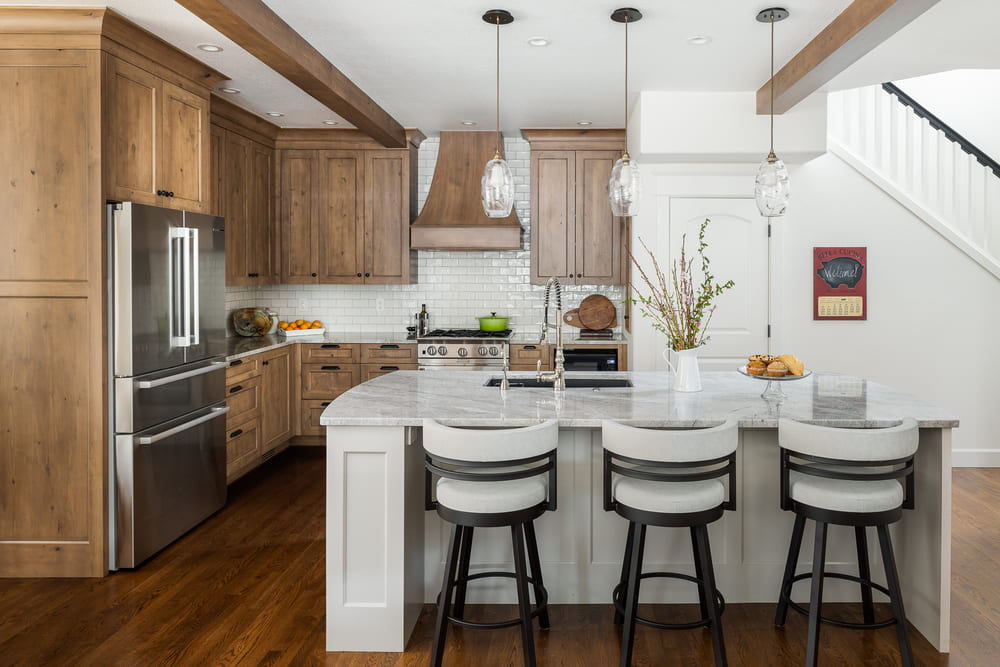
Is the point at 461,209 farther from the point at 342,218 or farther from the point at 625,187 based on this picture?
the point at 625,187

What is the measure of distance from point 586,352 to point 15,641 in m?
4.03

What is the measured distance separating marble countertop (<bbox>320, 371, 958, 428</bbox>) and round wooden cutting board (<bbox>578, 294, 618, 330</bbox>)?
2630 millimetres

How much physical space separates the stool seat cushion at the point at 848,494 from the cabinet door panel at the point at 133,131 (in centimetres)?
334

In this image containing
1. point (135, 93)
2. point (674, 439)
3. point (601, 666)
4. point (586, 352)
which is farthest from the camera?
point (586, 352)

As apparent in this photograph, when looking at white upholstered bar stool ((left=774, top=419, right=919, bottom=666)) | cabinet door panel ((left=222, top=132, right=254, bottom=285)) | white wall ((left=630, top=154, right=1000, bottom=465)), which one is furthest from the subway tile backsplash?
white upholstered bar stool ((left=774, top=419, right=919, bottom=666))

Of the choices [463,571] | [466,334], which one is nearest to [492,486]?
[463,571]

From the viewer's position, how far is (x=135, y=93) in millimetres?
3482

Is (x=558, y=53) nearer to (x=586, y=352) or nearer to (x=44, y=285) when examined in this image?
(x=586, y=352)

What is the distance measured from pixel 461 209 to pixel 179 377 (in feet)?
9.48

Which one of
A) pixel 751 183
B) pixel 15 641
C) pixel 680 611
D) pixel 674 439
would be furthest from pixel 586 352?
pixel 15 641

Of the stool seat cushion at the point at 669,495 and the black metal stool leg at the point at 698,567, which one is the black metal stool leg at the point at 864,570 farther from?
the stool seat cushion at the point at 669,495

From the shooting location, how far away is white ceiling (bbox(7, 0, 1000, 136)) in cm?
328

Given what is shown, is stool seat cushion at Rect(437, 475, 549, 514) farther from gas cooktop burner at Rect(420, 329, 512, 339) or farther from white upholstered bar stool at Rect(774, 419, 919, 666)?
gas cooktop burner at Rect(420, 329, 512, 339)

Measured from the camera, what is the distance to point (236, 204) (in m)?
5.32
